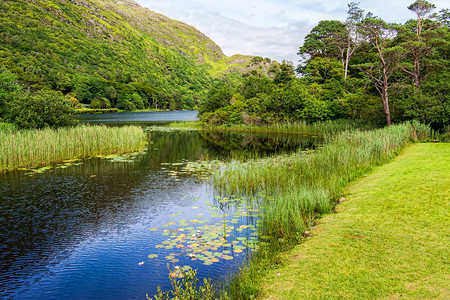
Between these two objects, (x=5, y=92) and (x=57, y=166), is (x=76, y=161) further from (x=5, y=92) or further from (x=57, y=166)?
(x=5, y=92)

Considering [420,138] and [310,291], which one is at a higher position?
[420,138]

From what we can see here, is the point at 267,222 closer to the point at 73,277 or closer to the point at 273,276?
the point at 273,276

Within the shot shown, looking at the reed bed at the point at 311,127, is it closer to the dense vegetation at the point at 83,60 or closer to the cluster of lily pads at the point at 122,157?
the cluster of lily pads at the point at 122,157

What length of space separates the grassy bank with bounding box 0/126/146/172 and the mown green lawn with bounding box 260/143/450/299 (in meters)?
16.7

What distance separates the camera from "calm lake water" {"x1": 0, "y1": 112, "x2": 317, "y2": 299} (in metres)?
5.77

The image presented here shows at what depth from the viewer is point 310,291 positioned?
4262 millimetres

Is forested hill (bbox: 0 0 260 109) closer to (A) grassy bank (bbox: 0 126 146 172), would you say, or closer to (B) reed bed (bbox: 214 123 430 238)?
(A) grassy bank (bbox: 0 126 146 172)

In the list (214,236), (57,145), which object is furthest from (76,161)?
(214,236)

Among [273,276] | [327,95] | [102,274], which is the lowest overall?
[102,274]

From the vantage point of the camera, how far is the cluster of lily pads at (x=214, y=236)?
21.4ft

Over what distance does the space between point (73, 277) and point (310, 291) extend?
4.84 m

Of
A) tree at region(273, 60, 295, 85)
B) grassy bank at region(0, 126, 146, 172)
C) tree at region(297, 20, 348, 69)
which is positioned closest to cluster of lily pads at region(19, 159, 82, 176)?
grassy bank at region(0, 126, 146, 172)

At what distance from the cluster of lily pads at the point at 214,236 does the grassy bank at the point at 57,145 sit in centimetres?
1238

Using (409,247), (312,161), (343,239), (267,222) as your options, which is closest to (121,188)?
(267,222)
